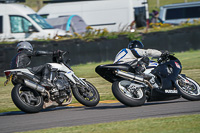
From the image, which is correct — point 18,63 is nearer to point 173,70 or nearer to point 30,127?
point 30,127

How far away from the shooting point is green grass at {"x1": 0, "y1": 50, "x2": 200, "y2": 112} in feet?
33.5

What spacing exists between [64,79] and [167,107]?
2.02m

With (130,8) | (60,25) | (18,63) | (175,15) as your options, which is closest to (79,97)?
(18,63)

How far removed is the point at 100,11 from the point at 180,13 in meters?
4.88

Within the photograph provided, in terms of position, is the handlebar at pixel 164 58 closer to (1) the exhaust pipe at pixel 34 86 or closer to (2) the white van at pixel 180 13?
(1) the exhaust pipe at pixel 34 86

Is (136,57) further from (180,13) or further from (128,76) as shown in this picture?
(180,13)


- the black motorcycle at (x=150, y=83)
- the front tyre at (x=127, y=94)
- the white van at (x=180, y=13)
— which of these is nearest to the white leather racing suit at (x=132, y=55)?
the black motorcycle at (x=150, y=83)

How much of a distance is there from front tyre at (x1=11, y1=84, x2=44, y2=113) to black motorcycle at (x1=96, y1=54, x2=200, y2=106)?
1220 millimetres

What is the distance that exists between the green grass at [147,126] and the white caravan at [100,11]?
18.3 metres

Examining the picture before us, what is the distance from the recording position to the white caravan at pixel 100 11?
81.7 ft

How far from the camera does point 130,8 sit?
2502cm

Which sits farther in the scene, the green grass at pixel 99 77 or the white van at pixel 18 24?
the white van at pixel 18 24

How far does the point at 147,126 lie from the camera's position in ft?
20.1

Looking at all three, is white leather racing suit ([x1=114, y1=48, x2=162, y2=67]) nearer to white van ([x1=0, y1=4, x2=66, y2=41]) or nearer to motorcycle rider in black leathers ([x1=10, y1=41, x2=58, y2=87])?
motorcycle rider in black leathers ([x1=10, y1=41, x2=58, y2=87])
